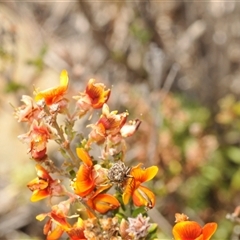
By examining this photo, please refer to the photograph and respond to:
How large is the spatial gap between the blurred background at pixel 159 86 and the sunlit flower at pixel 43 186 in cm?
143

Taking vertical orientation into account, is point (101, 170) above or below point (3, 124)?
below

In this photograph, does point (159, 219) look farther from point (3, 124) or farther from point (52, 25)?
point (52, 25)

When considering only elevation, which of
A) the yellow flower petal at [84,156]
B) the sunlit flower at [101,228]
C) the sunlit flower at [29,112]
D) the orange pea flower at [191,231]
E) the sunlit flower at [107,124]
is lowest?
the orange pea flower at [191,231]

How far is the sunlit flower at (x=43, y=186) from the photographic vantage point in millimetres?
1867

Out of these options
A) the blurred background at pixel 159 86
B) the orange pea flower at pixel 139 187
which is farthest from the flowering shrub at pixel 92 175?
the blurred background at pixel 159 86

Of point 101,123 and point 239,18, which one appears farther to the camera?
point 239,18

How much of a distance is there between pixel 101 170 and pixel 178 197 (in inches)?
88.7

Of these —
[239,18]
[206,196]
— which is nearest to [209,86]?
[239,18]

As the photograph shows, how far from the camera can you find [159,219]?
11.8 ft

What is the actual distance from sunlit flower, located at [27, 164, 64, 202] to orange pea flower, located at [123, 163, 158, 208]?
10.5 inches

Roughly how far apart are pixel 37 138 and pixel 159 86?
250 centimetres

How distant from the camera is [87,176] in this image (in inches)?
69.4

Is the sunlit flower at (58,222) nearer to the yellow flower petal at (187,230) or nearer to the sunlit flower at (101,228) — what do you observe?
the sunlit flower at (101,228)

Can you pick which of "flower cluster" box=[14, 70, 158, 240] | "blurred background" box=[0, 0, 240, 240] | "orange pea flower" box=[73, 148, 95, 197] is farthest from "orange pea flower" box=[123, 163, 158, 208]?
"blurred background" box=[0, 0, 240, 240]
